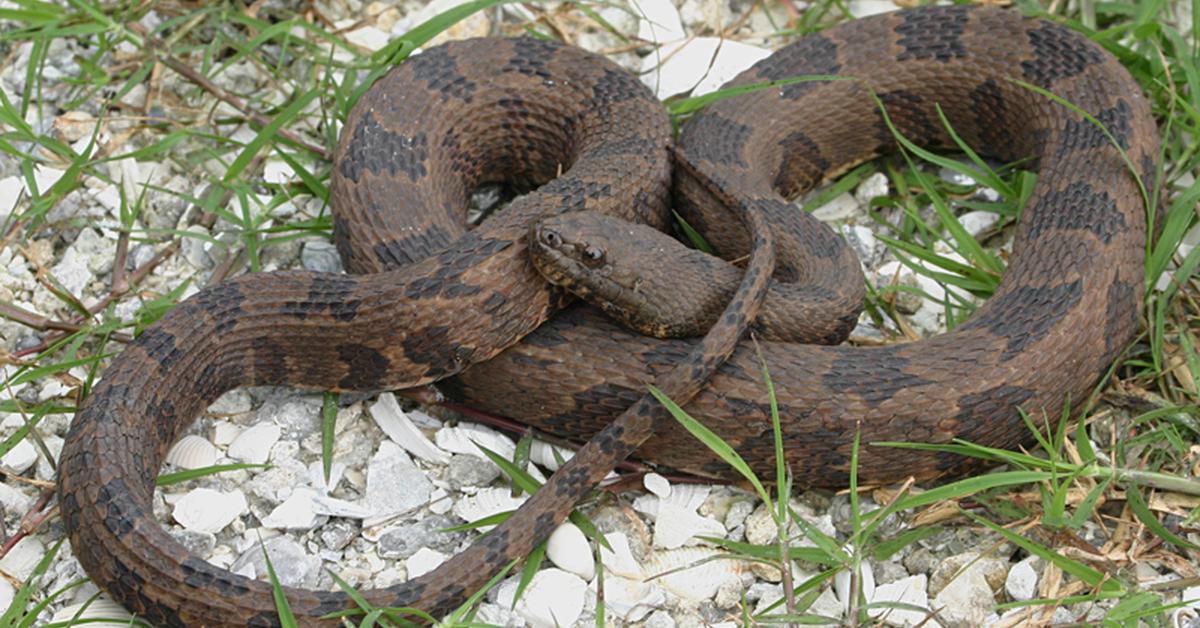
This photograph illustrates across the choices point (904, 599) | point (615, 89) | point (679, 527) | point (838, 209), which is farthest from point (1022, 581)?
point (615, 89)

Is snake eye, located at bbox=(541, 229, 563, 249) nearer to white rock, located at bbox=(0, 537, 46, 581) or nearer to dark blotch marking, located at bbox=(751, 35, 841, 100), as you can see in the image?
dark blotch marking, located at bbox=(751, 35, 841, 100)

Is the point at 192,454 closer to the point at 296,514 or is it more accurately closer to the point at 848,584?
the point at 296,514

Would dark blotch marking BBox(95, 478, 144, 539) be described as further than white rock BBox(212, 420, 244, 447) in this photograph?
No

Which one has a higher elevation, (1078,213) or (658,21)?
(658,21)

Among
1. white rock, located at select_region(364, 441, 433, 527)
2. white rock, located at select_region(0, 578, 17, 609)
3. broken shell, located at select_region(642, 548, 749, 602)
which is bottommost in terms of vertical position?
broken shell, located at select_region(642, 548, 749, 602)

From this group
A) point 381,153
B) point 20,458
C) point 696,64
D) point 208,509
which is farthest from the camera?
point 696,64

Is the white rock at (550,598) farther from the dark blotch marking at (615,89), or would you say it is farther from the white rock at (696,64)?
the white rock at (696,64)

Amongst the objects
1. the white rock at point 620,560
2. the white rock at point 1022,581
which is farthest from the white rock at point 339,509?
the white rock at point 1022,581

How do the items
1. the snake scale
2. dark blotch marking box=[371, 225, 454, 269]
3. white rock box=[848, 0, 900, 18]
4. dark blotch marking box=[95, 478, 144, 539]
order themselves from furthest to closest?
white rock box=[848, 0, 900, 18]
dark blotch marking box=[371, 225, 454, 269]
the snake scale
dark blotch marking box=[95, 478, 144, 539]

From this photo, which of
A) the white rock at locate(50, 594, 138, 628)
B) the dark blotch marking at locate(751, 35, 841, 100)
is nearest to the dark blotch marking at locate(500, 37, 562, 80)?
the dark blotch marking at locate(751, 35, 841, 100)
